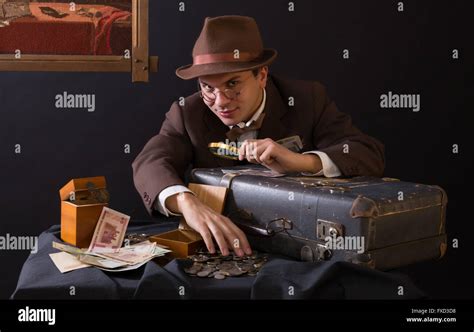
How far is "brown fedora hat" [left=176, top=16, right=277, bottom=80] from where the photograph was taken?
8.30 feet

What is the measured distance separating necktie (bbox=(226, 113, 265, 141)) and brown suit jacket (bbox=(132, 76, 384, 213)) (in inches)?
0.9

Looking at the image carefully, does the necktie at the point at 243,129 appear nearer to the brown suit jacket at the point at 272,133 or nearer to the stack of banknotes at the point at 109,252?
the brown suit jacket at the point at 272,133

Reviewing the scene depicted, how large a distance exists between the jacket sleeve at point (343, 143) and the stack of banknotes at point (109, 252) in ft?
2.48

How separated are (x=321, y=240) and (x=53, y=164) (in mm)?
1725

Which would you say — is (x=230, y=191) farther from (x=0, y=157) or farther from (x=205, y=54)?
(x=0, y=157)

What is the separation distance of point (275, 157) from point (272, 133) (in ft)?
1.35

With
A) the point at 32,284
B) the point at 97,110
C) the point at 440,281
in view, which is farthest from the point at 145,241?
the point at 440,281

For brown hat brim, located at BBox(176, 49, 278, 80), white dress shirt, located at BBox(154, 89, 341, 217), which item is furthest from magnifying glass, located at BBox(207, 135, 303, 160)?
brown hat brim, located at BBox(176, 49, 278, 80)

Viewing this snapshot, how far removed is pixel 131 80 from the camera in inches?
130

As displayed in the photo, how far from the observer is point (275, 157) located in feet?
7.76

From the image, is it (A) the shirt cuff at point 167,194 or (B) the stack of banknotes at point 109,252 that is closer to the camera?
(B) the stack of banknotes at point 109,252

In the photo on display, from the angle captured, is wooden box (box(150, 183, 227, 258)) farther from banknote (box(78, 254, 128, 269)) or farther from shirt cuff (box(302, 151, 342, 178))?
shirt cuff (box(302, 151, 342, 178))

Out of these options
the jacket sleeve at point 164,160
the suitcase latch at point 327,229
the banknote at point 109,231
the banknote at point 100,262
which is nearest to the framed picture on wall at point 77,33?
the jacket sleeve at point 164,160

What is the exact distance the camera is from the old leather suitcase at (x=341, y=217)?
1941mm
